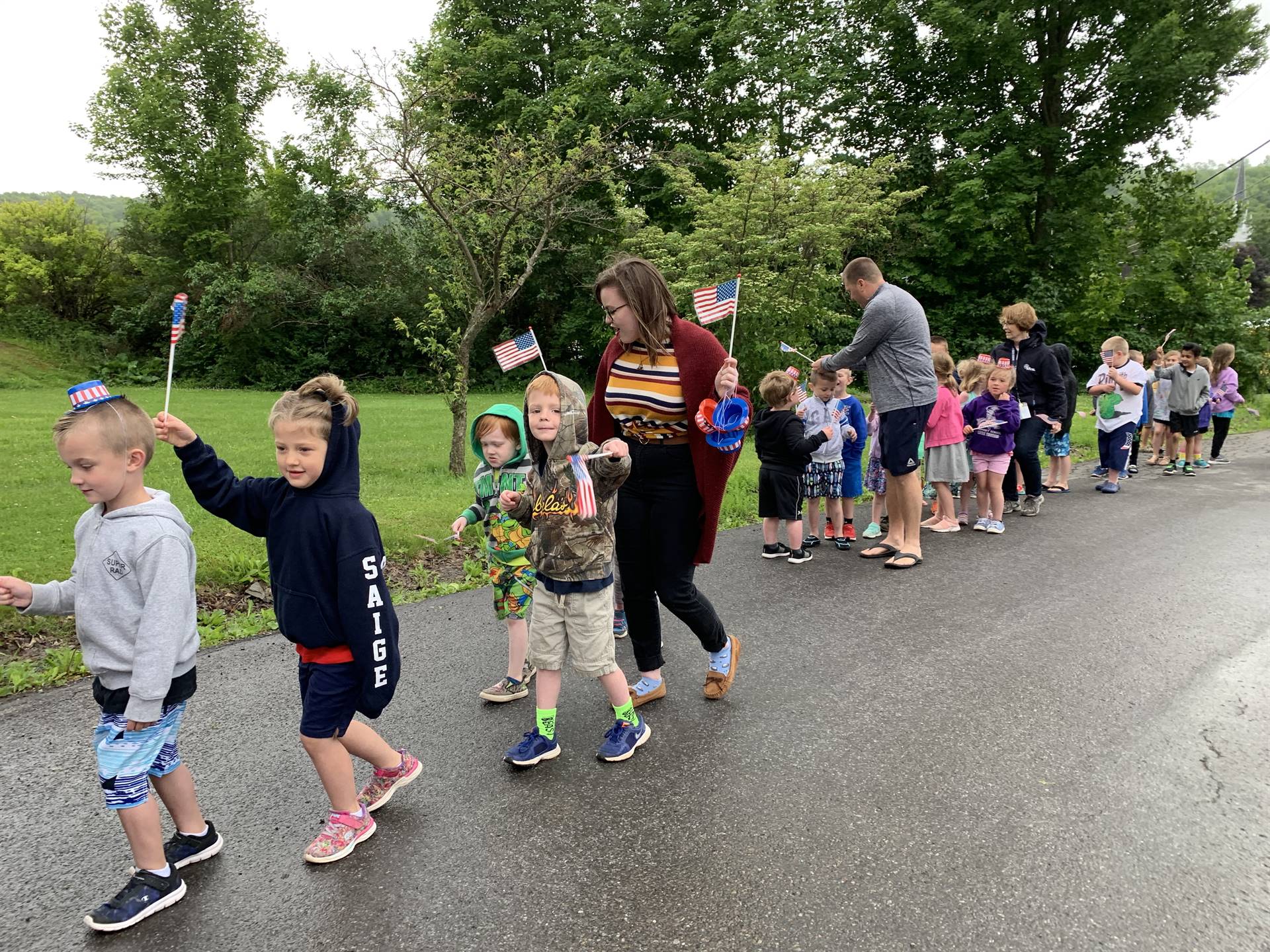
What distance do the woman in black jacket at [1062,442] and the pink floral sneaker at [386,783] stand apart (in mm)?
8458

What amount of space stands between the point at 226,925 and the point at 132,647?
0.93 metres

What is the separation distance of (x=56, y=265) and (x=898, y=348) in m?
37.7

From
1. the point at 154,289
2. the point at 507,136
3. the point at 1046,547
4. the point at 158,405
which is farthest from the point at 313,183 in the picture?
the point at 1046,547

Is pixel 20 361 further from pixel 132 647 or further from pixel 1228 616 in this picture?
pixel 1228 616

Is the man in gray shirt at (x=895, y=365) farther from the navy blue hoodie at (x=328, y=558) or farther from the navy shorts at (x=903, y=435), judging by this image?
the navy blue hoodie at (x=328, y=558)

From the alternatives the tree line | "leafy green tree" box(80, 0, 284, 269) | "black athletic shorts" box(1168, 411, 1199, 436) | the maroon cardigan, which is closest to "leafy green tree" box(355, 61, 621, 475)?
the tree line

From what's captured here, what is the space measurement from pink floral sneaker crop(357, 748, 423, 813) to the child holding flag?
43 cm

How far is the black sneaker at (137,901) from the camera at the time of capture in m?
2.49

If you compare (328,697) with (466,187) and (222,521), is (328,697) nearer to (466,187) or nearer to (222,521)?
(222,521)

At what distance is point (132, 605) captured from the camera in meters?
2.55

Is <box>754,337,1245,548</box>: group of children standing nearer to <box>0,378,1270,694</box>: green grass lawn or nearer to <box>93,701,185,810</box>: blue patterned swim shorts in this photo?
<box>0,378,1270,694</box>: green grass lawn

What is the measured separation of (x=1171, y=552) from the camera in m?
6.97

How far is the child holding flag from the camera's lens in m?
3.39

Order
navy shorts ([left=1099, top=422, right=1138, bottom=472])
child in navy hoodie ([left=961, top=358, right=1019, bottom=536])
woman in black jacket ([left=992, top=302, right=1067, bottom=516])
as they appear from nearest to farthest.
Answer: child in navy hoodie ([left=961, top=358, right=1019, bottom=536]) → woman in black jacket ([left=992, top=302, right=1067, bottom=516]) → navy shorts ([left=1099, top=422, right=1138, bottom=472])
